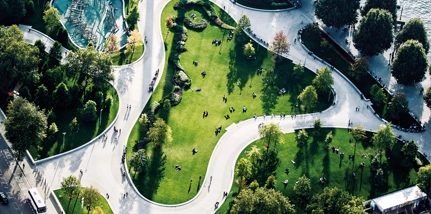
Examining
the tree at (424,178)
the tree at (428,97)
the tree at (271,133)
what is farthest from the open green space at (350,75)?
the tree at (271,133)

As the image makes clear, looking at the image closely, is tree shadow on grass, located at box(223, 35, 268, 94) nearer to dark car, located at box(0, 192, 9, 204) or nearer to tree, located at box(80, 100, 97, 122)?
tree, located at box(80, 100, 97, 122)

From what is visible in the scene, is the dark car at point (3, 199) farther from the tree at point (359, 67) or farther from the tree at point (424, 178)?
the tree at point (359, 67)

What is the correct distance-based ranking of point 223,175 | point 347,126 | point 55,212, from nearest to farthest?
point 55,212 → point 223,175 → point 347,126

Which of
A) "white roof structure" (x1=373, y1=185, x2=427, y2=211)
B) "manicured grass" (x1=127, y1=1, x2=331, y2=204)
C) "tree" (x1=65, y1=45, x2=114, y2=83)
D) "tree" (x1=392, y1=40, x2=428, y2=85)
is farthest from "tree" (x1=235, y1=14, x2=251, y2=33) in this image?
"white roof structure" (x1=373, y1=185, x2=427, y2=211)

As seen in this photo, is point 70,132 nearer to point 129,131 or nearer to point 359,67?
point 129,131

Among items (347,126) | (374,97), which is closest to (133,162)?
(347,126)

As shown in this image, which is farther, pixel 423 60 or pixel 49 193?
pixel 423 60

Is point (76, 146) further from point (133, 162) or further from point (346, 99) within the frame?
point (346, 99)
